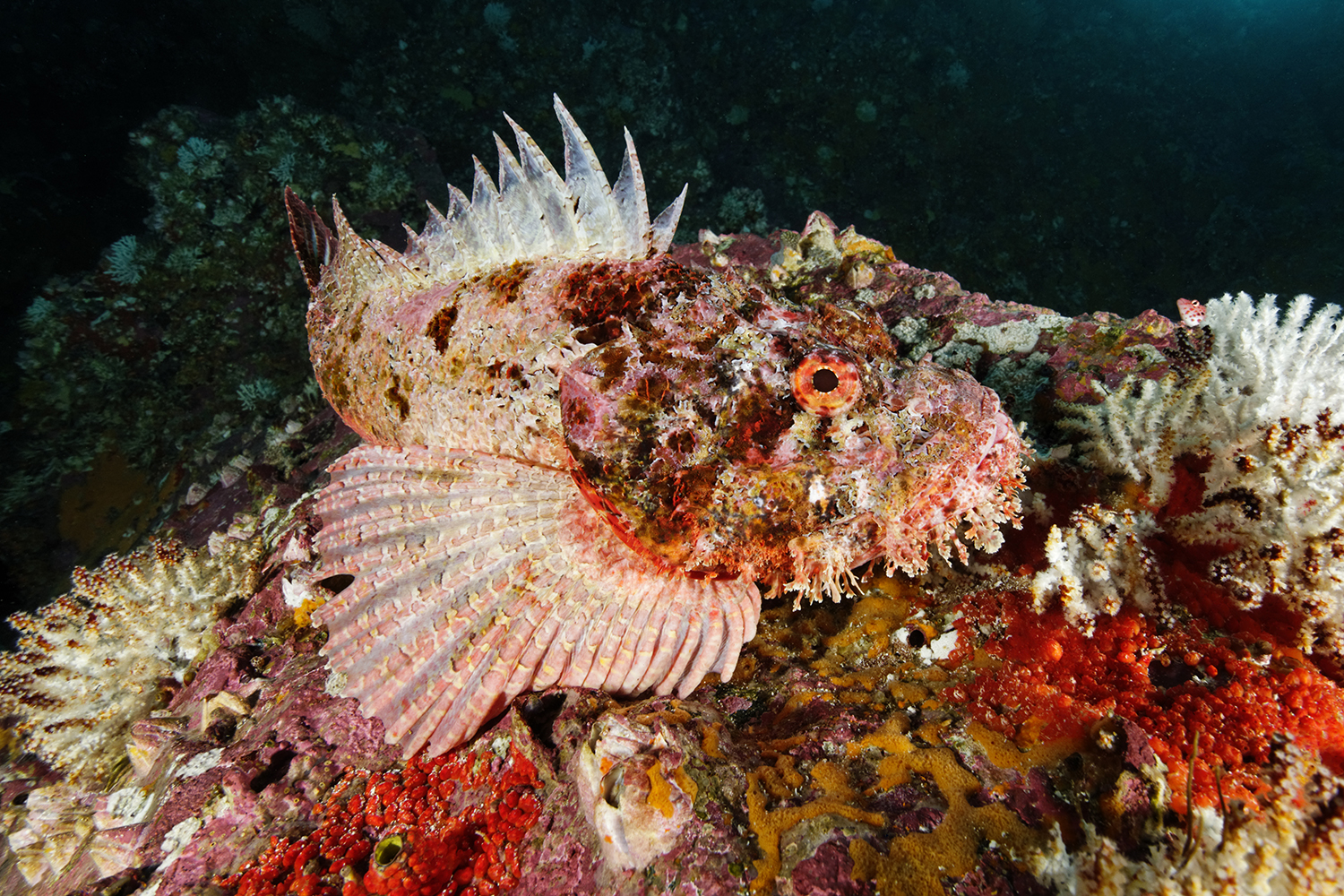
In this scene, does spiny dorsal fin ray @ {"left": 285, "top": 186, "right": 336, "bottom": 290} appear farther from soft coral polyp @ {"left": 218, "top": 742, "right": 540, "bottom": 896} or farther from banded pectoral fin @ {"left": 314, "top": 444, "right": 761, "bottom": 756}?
soft coral polyp @ {"left": 218, "top": 742, "right": 540, "bottom": 896}

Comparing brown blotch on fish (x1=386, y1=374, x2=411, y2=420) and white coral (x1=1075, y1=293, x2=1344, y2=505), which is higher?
brown blotch on fish (x1=386, y1=374, x2=411, y2=420)

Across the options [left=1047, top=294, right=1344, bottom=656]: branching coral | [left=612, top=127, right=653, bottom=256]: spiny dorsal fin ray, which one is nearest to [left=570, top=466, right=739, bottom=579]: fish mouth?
[left=612, top=127, right=653, bottom=256]: spiny dorsal fin ray

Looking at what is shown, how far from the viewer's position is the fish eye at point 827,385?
6.37ft

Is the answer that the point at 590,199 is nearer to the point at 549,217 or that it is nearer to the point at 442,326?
the point at 549,217

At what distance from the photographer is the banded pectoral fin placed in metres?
2.16

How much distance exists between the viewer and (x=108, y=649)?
3383mm

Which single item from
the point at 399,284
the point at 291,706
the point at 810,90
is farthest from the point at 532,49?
the point at 291,706

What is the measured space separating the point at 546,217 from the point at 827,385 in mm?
1632

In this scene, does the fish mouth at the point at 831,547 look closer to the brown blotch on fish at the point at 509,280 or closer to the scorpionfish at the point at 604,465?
the scorpionfish at the point at 604,465

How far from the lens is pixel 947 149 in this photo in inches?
449

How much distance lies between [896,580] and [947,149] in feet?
40.5

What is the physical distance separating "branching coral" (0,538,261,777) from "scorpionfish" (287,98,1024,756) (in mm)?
1554

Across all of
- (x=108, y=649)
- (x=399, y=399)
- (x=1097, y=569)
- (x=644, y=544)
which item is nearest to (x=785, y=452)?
(x=644, y=544)

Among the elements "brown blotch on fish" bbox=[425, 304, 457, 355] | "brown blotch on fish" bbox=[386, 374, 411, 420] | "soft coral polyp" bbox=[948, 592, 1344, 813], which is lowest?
"soft coral polyp" bbox=[948, 592, 1344, 813]
